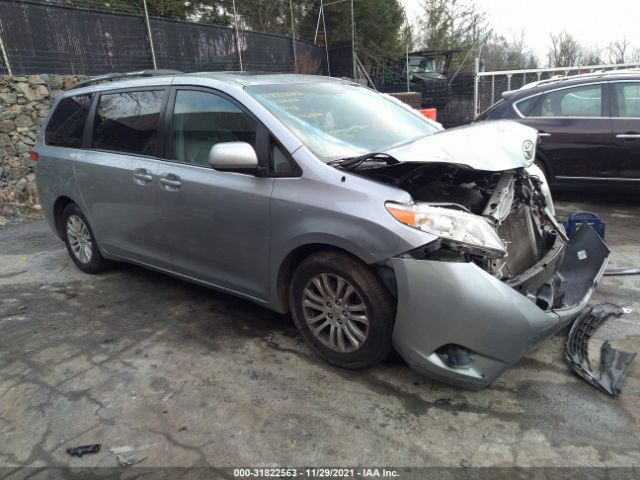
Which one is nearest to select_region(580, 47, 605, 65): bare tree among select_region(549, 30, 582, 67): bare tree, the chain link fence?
select_region(549, 30, 582, 67): bare tree

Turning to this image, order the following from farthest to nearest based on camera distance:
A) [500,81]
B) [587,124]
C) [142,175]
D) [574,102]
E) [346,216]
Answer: [500,81] → [574,102] → [587,124] → [142,175] → [346,216]

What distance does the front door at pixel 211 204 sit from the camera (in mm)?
3148

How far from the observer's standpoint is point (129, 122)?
403 cm

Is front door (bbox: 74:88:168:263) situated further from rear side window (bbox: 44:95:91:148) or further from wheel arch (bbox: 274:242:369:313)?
wheel arch (bbox: 274:242:369:313)

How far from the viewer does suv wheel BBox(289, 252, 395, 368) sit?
2666 millimetres

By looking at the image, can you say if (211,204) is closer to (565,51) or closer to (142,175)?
(142,175)

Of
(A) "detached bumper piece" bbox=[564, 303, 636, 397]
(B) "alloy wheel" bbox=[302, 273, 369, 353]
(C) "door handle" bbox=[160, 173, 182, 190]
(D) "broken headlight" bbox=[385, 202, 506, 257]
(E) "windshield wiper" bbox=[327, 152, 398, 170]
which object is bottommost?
(A) "detached bumper piece" bbox=[564, 303, 636, 397]

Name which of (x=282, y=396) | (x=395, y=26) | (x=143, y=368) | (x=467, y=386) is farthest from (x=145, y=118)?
(x=395, y=26)

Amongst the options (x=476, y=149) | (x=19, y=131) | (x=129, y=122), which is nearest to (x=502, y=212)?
(x=476, y=149)

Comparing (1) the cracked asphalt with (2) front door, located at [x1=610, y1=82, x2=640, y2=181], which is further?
(2) front door, located at [x1=610, y1=82, x2=640, y2=181]

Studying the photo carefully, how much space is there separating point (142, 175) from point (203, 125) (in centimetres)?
Answer: 69

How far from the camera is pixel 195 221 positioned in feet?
11.4

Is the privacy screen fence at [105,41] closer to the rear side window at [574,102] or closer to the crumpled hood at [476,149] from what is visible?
the rear side window at [574,102]

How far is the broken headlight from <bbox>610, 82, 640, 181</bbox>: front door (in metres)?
4.29
